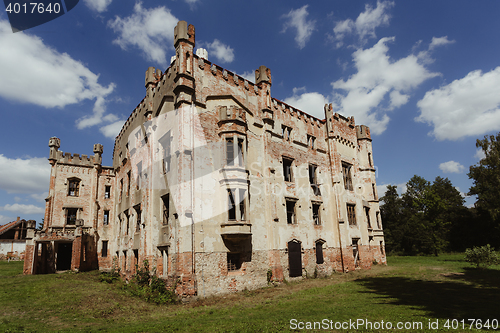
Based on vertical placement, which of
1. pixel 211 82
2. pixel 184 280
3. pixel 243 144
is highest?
pixel 211 82

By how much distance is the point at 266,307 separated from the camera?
43.8 ft

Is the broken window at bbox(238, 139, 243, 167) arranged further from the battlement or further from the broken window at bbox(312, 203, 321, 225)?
the battlement

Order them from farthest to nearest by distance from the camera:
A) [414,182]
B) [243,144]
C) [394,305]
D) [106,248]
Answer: [414,182] → [106,248] → [243,144] → [394,305]

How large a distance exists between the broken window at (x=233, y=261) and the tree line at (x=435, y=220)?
3912 cm

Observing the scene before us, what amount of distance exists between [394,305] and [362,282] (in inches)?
279

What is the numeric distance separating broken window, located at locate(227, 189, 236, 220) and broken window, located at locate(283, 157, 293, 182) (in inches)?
246

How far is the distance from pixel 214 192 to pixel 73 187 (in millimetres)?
21616

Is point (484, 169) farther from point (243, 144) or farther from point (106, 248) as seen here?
point (106, 248)

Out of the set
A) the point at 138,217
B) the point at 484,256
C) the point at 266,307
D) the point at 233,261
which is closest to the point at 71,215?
the point at 138,217

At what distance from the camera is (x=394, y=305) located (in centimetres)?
1252

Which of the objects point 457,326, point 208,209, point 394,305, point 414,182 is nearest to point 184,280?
point 208,209

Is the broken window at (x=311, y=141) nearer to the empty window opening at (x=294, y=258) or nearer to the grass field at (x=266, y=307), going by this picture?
the empty window opening at (x=294, y=258)

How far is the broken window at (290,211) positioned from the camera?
21423mm

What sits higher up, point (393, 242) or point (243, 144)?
point (243, 144)
